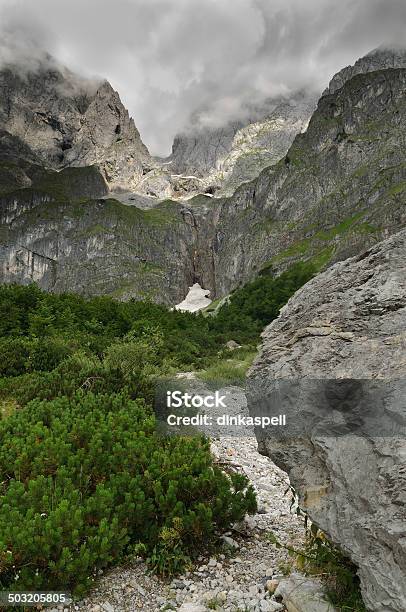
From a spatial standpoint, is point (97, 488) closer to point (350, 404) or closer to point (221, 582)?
point (221, 582)

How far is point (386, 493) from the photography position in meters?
3.43

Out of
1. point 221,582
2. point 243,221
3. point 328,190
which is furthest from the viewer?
point 243,221

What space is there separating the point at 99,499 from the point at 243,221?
146588 mm

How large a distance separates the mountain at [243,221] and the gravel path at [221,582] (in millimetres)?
84069

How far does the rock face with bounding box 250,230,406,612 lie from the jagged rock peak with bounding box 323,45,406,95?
19296 centimetres

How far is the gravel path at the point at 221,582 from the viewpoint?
4.61 meters

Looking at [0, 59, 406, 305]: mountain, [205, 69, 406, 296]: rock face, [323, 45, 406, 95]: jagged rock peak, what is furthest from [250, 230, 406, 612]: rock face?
[323, 45, 406, 95]: jagged rock peak

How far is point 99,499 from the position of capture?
17.0 feet

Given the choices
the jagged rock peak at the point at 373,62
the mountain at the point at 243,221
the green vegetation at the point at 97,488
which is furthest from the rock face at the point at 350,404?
the jagged rock peak at the point at 373,62

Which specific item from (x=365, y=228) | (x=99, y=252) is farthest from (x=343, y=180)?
(x=99, y=252)

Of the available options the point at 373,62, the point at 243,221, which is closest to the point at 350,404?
the point at 243,221

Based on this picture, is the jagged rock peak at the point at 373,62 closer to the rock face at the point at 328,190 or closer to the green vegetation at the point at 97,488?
the rock face at the point at 328,190

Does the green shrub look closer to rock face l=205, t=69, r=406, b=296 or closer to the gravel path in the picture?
the gravel path

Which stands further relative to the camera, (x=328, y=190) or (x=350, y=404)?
(x=328, y=190)
